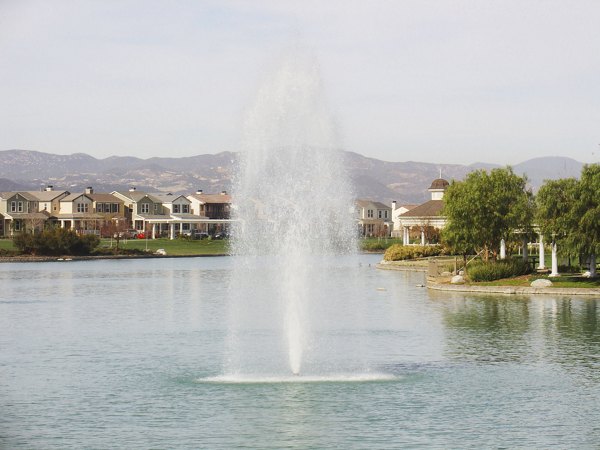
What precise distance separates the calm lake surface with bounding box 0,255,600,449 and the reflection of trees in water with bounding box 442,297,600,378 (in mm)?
99

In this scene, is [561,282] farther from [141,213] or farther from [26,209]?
[141,213]

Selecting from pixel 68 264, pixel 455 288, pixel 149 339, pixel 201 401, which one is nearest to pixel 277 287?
pixel 455 288

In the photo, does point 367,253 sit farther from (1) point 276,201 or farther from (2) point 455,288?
(1) point 276,201

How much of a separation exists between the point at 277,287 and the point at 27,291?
19.9m

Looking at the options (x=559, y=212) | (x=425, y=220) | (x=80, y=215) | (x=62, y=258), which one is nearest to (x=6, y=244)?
(x=62, y=258)

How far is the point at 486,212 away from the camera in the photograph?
253 ft

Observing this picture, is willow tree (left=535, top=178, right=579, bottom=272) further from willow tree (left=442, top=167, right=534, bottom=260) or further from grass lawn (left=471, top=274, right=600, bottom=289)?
willow tree (left=442, top=167, right=534, bottom=260)

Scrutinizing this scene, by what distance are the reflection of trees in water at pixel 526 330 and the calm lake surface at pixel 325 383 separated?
10 cm

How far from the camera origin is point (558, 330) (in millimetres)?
48219

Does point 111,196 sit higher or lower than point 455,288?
higher

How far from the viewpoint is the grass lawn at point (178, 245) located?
159750mm

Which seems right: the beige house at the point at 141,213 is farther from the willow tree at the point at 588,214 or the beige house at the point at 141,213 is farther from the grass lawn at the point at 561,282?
the willow tree at the point at 588,214

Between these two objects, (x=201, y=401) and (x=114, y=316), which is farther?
(x=114, y=316)

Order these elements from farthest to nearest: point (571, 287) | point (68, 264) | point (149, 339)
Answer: point (68, 264), point (571, 287), point (149, 339)
